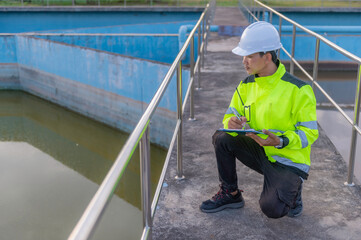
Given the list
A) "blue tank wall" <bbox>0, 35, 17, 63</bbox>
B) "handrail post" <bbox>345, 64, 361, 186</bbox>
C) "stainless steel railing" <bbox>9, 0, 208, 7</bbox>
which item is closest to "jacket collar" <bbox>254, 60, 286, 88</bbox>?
"handrail post" <bbox>345, 64, 361, 186</bbox>

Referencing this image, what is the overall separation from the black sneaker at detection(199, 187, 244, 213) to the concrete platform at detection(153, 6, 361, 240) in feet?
0.12

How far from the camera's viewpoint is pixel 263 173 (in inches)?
105

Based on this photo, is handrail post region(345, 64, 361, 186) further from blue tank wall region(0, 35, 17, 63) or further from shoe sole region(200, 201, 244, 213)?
blue tank wall region(0, 35, 17, 63)

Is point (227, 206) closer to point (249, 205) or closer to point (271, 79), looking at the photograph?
point (249, 205)

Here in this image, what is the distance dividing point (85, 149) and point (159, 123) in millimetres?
2240

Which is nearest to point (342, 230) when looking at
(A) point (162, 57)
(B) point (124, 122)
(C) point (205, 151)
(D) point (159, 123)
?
(C) point (205, 151)

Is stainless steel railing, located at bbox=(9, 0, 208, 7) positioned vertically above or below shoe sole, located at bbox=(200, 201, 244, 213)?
above

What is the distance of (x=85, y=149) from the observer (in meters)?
11.3

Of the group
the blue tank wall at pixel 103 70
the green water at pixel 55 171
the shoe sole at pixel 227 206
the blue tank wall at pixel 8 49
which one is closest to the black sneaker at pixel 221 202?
the shoe sole at pixel 227 206

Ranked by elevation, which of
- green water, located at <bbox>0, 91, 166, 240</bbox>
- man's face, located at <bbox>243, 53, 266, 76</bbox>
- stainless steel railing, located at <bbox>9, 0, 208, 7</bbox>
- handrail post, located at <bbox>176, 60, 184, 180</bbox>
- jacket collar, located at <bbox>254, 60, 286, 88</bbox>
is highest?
man's face, located at <bbox>243, 53, 266, 76</bbox>

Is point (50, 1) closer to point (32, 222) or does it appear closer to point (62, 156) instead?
point (62, 156)

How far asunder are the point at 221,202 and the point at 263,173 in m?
0.37

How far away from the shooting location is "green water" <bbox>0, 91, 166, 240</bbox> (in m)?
7.81

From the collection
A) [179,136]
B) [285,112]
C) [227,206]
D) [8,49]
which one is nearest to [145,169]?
[285,112]
